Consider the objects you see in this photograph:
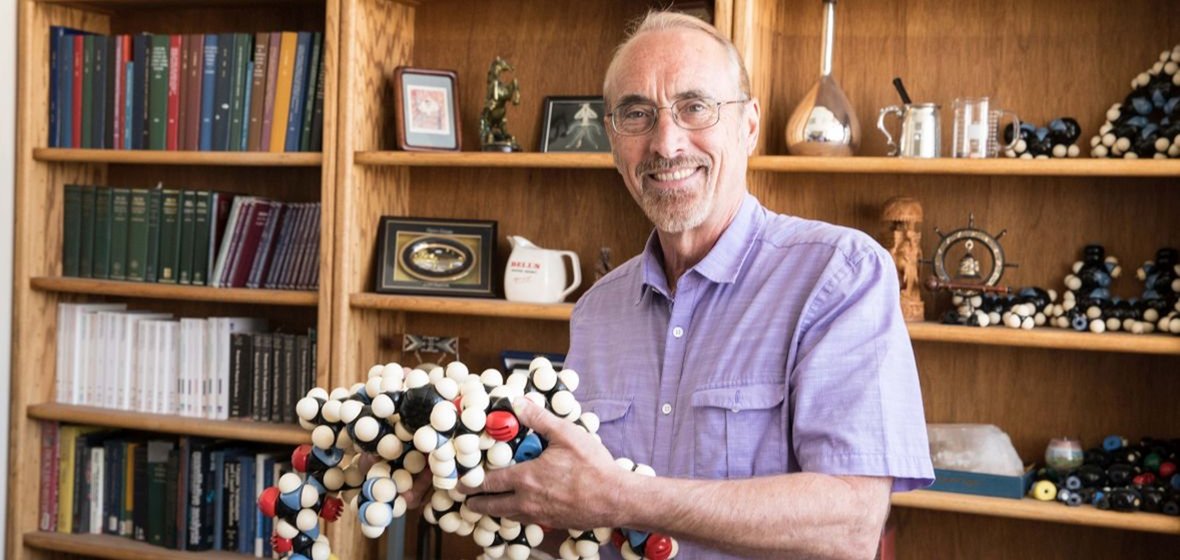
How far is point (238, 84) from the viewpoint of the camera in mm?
3076

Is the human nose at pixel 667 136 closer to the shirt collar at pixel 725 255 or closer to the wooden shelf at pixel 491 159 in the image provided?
the shirt collar at pixel 725 255

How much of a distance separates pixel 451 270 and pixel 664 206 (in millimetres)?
1371

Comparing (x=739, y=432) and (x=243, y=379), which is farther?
(x=243, y=379)

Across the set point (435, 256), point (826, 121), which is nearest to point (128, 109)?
point (435, 256)

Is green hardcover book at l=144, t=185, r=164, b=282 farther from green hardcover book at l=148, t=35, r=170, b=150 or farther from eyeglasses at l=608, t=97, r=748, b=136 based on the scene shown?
eyeglasses at l=608, t=97, r=748, b=136

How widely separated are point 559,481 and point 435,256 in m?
1.78

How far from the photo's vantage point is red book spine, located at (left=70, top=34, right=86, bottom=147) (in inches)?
128

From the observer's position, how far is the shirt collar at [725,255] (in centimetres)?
162

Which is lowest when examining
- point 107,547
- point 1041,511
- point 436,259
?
point 107,547

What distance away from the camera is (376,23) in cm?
298

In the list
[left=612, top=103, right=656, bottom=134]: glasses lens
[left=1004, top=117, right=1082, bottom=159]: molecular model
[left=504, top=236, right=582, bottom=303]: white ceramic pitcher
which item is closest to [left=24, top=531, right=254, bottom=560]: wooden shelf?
[left=504, top=236, right=582, bottom=303]: white ceramic pitcher

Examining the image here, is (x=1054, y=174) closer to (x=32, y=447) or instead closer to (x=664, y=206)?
(x=664, y=206)

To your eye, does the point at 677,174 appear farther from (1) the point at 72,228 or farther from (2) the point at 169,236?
(1) the point at 72,228

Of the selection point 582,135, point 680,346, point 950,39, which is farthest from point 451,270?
point 680,346
